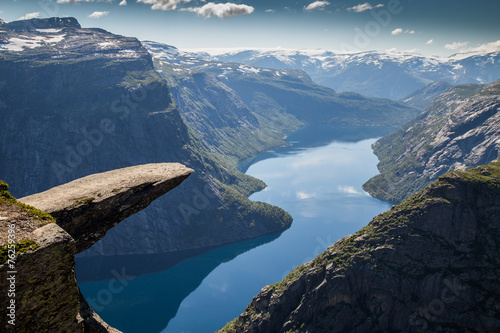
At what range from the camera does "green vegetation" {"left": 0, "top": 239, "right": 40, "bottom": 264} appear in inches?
455

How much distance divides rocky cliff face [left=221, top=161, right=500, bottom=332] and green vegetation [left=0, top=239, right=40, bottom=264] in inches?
2749

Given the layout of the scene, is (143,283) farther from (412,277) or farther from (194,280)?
(412,277)

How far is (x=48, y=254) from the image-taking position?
12.6m

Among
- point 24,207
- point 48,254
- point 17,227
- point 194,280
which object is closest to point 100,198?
point 24,207

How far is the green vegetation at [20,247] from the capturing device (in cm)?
1155

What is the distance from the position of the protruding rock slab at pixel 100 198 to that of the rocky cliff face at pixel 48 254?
5 centimetres

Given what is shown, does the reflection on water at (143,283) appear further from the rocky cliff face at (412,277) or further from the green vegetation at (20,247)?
the green vegetation at (20,247)

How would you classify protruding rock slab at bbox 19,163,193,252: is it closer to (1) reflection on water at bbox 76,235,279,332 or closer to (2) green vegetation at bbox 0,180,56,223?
(2) green vegetation at bbox 0,180,56,223

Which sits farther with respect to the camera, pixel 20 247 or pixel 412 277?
pixel 412 277

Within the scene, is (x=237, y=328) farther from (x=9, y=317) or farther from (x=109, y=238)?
(x=109, y=238)

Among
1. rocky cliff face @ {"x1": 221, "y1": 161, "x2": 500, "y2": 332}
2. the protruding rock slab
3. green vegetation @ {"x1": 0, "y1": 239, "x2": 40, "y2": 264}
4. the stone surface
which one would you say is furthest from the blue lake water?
green vegetation @ {"x1": 0, "y1": 239, "x2": 40, "y2": 264}

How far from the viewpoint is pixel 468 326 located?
206 ft

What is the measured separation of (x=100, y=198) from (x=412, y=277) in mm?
73462

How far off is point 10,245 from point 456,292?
258ft
